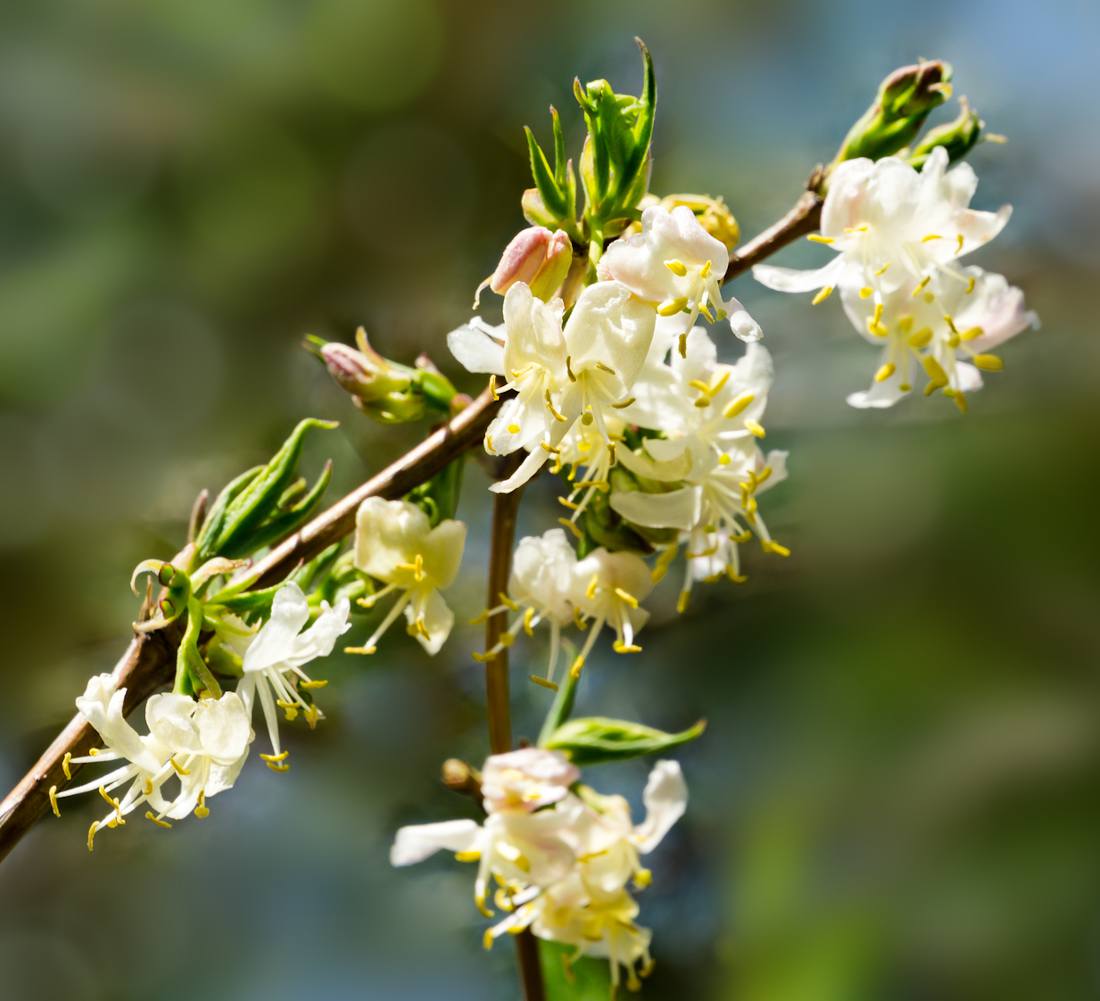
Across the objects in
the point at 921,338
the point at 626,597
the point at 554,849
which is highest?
the point at 921,338

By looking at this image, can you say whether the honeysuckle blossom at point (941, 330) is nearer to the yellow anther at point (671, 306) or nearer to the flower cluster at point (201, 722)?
the yellow anther at point (671, 306)

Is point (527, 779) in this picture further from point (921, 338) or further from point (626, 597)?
point (921, 338)

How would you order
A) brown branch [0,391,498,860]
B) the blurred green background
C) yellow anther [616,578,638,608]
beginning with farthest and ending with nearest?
the blurred green background → yellow anther [616,578,638,608] → brown branch [0,391,498,860]

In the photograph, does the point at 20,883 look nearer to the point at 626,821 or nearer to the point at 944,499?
the point at 626,821

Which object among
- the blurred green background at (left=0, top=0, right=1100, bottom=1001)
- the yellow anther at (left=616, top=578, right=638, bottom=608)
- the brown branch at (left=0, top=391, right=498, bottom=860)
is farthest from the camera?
the blurred green background at (left=0, top=0, right=1100, bottom=1001)

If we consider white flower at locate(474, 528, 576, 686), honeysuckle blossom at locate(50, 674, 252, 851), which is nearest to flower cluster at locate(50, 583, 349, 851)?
honeysuckle blossom at locate(50, 674, 252, 851)

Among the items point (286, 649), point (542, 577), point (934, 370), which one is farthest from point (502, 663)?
point (934, 370)

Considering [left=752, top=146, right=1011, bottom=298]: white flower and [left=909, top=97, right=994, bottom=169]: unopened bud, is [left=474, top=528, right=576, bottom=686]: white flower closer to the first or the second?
[left=752, top=146, right=1011, bottom=298]: white flower
